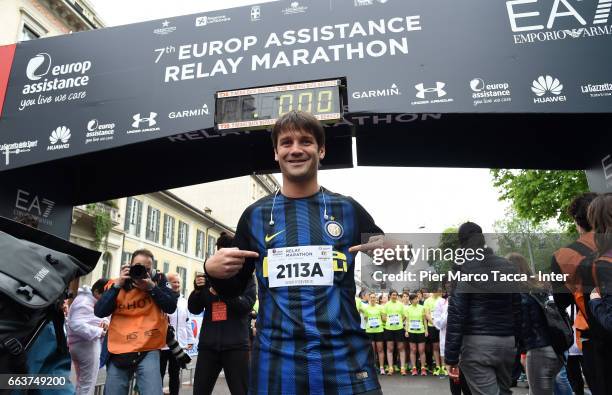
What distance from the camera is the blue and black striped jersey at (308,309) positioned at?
175 centimetres

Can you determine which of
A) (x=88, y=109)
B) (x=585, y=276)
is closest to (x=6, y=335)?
(x=585, y=276)

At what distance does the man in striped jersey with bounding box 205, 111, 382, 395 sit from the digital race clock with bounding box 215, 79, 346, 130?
2852 mm

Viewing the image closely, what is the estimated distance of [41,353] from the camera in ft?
5.96

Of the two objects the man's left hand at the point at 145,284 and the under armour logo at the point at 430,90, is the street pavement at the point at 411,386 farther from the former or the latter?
the under armour logo at the point at 430,90

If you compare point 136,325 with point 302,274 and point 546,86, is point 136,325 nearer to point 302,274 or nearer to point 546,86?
point 302,274

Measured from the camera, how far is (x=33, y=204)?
20.7ft

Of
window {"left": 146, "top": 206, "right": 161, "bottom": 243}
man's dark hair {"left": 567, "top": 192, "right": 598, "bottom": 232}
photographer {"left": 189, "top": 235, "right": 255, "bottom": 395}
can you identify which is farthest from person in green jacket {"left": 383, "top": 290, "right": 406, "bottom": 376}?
window {"left": 146, "top": 206, "right": 161, "bottom": 243}

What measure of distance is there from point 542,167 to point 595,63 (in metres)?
1.96

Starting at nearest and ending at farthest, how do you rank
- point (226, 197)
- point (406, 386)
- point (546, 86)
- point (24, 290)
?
point (24, 290)
point (546, 86)
point (406, 386)
point (226, 197)

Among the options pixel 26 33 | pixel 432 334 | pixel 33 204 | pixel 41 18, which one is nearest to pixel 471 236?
pixel 33 204

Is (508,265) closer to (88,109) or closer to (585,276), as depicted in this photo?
(585,276)

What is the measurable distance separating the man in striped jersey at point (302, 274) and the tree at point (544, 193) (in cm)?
1440

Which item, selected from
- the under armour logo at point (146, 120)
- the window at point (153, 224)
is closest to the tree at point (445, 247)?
the under armour logo at point (146, 120)

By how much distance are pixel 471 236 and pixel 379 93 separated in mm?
1959
